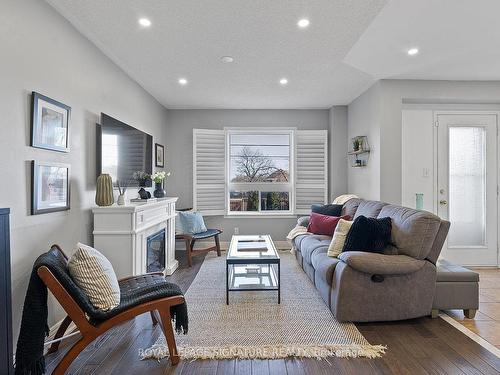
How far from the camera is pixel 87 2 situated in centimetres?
225

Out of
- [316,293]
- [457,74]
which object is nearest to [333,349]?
[316,293]

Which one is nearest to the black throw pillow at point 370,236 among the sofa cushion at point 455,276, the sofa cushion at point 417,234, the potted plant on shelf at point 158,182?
the sofa cushion at point 417,234

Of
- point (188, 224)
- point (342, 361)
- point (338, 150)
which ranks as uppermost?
point (338, 150)

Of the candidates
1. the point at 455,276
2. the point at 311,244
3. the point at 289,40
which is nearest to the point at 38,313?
the point at 311,244

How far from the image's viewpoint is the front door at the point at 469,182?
4164 millimetres

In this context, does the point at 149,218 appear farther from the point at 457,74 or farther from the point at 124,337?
the point at 457,74

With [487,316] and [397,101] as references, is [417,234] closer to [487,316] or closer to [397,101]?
[487,316]

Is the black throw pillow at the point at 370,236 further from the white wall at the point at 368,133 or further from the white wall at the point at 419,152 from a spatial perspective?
the white wall at the point at 419,152

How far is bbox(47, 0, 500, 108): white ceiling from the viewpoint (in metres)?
2.34

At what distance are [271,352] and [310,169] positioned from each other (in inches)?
149

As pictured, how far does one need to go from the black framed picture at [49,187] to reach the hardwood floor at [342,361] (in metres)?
1.09

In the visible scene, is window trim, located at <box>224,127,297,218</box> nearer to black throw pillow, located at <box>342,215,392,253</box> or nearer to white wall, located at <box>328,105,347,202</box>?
white wall, located at <box>328,105,347,202</box>

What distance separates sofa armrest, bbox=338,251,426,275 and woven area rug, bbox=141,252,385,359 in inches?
21.0

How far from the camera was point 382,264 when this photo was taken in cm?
243
